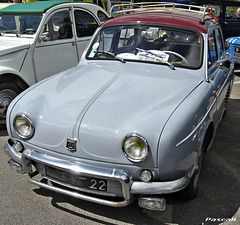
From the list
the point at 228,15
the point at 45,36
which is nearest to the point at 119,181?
the point at 45,36

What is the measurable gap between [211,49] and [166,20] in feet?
2.15

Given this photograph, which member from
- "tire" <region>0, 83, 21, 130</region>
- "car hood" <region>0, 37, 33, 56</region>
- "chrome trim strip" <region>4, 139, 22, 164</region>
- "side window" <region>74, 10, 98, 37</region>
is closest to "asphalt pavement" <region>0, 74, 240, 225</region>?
"chrome trim strip" <region>4, 139, 22, 164</region>

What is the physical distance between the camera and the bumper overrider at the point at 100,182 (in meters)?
2.14

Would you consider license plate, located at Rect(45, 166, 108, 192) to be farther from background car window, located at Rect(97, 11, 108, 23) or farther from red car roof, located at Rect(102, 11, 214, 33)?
background car window, located at Rect(97, 11, 108, 23)

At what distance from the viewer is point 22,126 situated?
2.51 m

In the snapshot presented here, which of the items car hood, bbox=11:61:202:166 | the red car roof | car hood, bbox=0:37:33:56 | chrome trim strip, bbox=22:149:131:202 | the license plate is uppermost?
the red car roof

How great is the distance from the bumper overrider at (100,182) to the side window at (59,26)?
294cm

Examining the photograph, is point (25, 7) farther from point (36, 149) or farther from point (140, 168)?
point (140, 168)

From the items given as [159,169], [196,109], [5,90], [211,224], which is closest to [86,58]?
[5,90]

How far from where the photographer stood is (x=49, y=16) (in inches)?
187

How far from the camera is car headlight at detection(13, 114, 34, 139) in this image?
2.46 m

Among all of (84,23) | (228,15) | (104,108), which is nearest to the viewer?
(104,108)

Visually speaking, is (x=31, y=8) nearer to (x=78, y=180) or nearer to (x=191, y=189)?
(x=78, y=180)

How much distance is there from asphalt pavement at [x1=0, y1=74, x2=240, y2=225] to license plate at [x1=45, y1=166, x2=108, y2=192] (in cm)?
38
